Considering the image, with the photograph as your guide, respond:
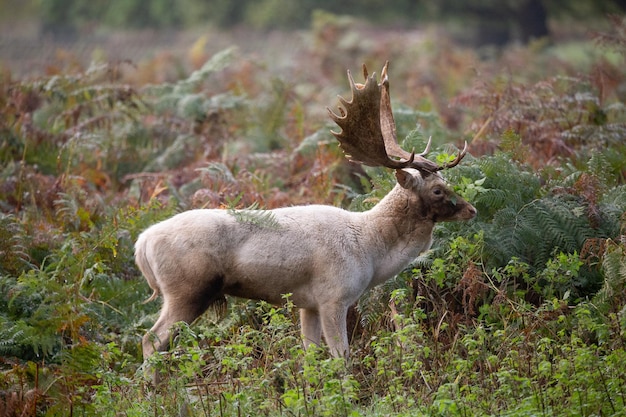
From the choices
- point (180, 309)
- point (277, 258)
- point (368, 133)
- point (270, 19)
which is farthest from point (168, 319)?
point (270, 19)

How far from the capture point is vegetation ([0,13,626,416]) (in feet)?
21.5

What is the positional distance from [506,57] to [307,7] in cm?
1213

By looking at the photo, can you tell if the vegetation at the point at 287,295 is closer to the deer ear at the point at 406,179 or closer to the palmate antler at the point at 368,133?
the deer ear at the point at 406,179

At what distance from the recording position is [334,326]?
748 cm

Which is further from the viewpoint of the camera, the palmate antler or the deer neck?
the deer neck

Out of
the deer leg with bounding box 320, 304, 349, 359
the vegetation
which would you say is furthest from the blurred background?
the deer leg with bounding box 320, 304, 349, 359

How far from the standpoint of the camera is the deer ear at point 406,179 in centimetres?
779

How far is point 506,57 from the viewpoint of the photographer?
76.0ft

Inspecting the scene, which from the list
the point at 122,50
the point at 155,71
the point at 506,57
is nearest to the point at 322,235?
the point at 155,71

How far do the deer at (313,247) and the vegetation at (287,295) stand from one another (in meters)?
0.27

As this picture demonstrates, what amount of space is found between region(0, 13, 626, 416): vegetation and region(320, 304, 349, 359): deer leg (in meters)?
0.26

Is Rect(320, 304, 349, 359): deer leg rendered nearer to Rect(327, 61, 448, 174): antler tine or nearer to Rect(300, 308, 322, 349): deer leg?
Rect(300, 308, 322, 349): deer leg

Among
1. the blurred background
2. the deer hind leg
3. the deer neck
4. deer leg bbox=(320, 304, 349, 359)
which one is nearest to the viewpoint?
the deer hind leg

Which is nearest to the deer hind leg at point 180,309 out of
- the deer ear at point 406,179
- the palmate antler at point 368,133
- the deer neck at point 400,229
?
the deer neck at point 400,229
